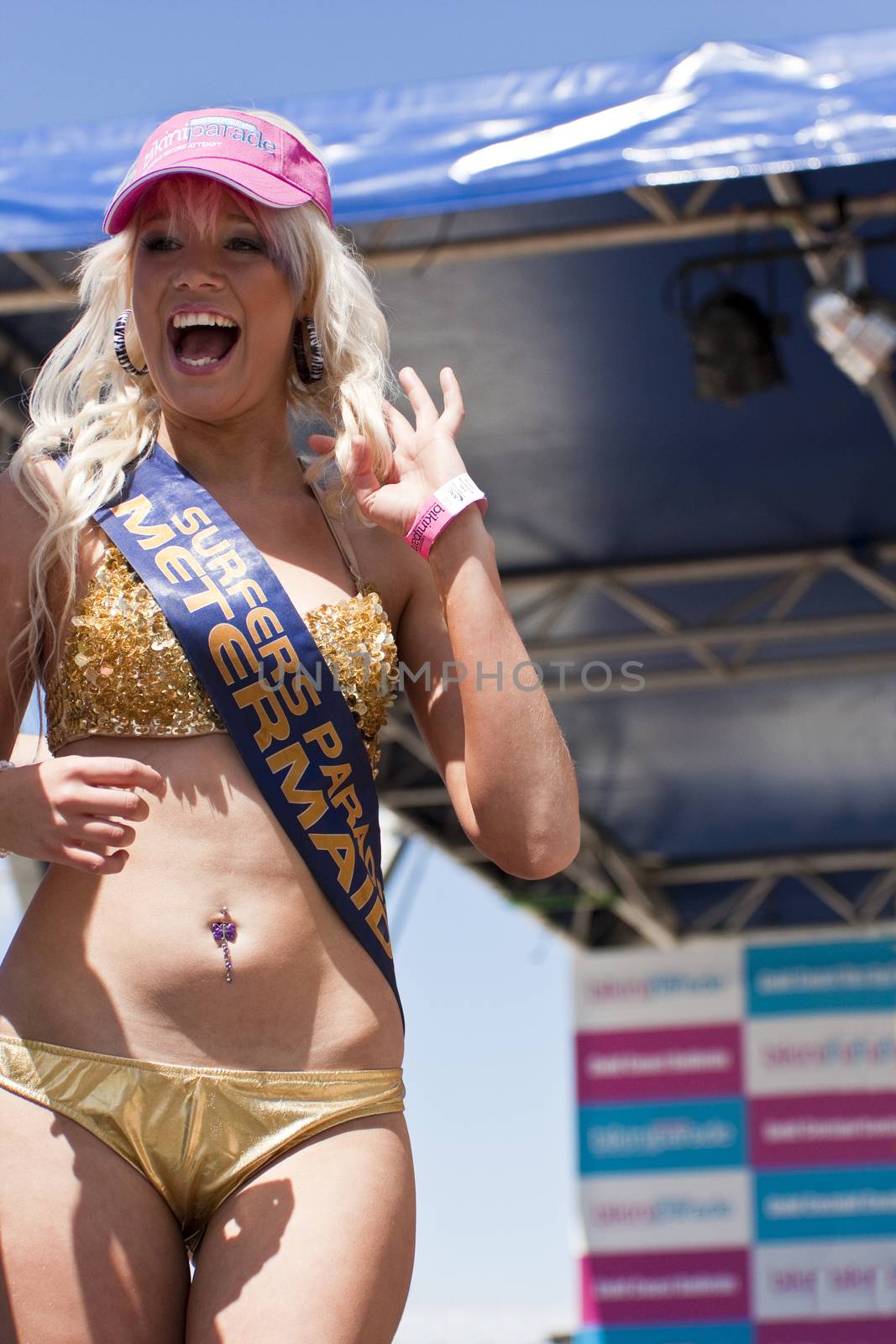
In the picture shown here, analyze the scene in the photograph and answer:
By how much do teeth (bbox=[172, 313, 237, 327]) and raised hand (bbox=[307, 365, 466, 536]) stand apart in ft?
0.57

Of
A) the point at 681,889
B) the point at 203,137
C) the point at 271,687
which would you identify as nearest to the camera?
the point at 271,687

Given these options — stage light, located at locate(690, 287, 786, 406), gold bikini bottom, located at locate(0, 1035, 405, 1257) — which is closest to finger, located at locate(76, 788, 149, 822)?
gold bikini bottom, located at locate(0, 1035, 405, 1257)

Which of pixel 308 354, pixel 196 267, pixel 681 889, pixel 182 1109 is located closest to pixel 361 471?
pixel 308 354

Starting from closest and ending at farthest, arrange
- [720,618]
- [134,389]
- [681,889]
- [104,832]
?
[104,832] → [134,389] → [720,618] → [681,889]

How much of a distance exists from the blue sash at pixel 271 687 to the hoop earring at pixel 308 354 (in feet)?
0.86

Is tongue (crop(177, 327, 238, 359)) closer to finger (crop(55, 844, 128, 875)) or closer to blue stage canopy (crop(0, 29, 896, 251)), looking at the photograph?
finger (crop(55, 844, 128, 875))

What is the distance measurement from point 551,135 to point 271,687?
2.75 metres

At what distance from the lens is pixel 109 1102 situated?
5.93 feet

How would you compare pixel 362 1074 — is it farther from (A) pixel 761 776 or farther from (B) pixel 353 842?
(A) pixel 761 776

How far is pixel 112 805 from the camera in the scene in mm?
1736

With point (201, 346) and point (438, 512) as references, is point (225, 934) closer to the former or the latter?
point (438, 512)

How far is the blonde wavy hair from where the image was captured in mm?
1989

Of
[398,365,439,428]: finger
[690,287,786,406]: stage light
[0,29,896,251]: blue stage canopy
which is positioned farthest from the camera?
[690,287,786,406]: stage light

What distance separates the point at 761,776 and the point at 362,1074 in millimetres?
8712
